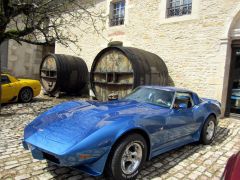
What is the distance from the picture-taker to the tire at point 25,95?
870 centimetres

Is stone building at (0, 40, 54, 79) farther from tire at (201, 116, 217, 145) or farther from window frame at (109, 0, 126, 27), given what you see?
tire at (201, 116, 217, 145)

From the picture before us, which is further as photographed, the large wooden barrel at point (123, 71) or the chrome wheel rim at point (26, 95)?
the chrome wheel rim at point (26, 95)

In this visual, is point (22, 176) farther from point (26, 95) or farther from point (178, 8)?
point (178, 8)

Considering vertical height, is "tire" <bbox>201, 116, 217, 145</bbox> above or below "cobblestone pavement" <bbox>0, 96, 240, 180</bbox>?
above

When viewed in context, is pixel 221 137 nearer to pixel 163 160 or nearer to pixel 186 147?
pixel 186 147

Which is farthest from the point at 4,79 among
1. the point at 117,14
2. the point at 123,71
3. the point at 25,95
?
the point at 117,14

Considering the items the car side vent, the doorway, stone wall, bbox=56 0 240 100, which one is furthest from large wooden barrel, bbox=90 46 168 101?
the car side vent

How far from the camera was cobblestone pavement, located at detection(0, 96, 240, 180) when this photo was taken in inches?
127

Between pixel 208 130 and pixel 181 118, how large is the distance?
1.31 meters

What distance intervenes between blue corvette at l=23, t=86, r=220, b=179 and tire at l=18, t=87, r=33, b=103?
5471 millimetres

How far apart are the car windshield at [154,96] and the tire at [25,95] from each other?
566 centimetres

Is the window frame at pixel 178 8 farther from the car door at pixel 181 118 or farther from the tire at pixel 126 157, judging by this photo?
the tire at pixel 126 157

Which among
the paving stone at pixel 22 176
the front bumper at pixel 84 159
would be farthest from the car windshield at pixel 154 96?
the paving stone at pixel 22 176

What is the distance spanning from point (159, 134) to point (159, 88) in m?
1.20
